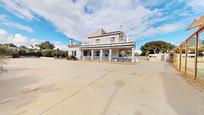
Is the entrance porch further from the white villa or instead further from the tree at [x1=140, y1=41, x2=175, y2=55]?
the tree at [x1=140, y1=41, x2=175, y2=55]

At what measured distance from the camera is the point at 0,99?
3.38 metres

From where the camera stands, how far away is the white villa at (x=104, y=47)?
19.5m

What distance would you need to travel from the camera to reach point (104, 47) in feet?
67.4

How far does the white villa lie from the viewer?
19472 millimetres

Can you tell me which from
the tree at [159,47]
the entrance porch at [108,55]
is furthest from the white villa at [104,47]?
the tree at [159,47]

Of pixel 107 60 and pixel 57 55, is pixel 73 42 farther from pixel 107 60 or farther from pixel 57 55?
pixel 107 60

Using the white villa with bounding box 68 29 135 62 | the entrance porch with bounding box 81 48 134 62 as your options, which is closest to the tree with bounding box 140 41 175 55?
the white villa with bounding box 68 29 135 62

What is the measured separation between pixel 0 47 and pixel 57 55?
2732cm

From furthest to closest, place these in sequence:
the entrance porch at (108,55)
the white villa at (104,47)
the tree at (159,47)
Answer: the tree at (159,47), the white villa at (104,47), the entrance porch at (108,55)

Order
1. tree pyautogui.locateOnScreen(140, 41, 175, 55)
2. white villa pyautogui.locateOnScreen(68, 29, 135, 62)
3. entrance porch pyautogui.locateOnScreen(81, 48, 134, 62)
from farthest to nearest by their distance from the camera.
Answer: tree pyautogui.locateOnScreen(140, 41, 175, 55)
white villa pyautogui.locateOnScreen(68, 29, 135, 62)
entrance porch pyautogui.locateOnScreen(81, 48, 134, 62)

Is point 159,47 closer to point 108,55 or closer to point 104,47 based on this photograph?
point 108,55

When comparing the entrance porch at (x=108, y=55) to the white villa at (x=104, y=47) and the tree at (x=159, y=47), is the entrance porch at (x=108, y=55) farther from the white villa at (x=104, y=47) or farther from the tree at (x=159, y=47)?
the tree at (x=159, y=47)

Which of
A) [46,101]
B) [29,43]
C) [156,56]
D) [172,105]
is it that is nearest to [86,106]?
[46,101]

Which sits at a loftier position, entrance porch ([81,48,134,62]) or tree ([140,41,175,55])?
tree ([140,41,175,55])
